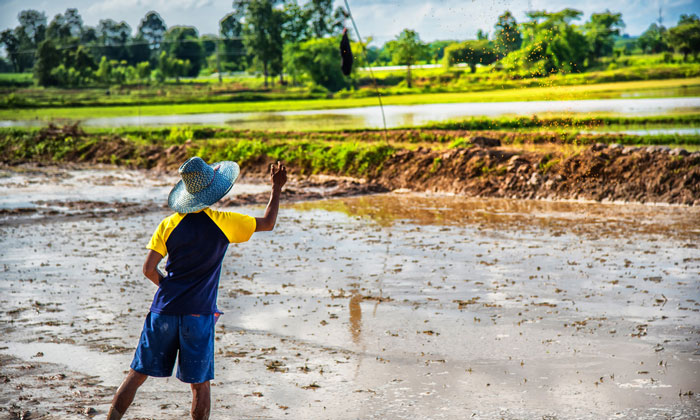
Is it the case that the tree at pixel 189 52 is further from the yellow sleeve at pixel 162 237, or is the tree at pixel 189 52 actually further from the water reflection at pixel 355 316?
the yellow sleeve at pixel 162 237

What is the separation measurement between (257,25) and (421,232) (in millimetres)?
64628

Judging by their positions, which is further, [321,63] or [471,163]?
[321,63]

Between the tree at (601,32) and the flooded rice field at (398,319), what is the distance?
35.7 metres

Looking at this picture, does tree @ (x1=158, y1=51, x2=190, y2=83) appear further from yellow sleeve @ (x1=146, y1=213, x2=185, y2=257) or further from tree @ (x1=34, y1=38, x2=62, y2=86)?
yellow sleeve @ (x1=146, y1=213, x2=185, y2=257)

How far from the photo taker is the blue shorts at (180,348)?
152 inches

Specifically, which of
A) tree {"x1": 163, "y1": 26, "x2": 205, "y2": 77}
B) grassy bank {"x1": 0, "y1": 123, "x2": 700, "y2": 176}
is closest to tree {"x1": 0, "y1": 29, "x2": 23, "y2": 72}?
tree {"x1": 163, "y1": 26, "x2": 205, "y2": 77}

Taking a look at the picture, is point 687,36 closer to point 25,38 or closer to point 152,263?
point 152,263

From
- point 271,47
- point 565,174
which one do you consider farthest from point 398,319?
point 271,47

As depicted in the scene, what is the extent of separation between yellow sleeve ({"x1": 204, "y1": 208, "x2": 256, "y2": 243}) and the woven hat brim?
0.25 ft

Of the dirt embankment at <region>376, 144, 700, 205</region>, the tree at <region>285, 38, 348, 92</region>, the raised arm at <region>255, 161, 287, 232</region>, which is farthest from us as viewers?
the tree at <region>285, 38, 348, 92</region>

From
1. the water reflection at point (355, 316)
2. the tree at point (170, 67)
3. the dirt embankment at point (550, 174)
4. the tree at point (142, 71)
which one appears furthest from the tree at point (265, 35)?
the water reflection at point (355, 316)

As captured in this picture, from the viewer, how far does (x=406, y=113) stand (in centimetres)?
3822

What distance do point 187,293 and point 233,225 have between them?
42cm

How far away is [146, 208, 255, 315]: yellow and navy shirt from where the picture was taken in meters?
3.87
